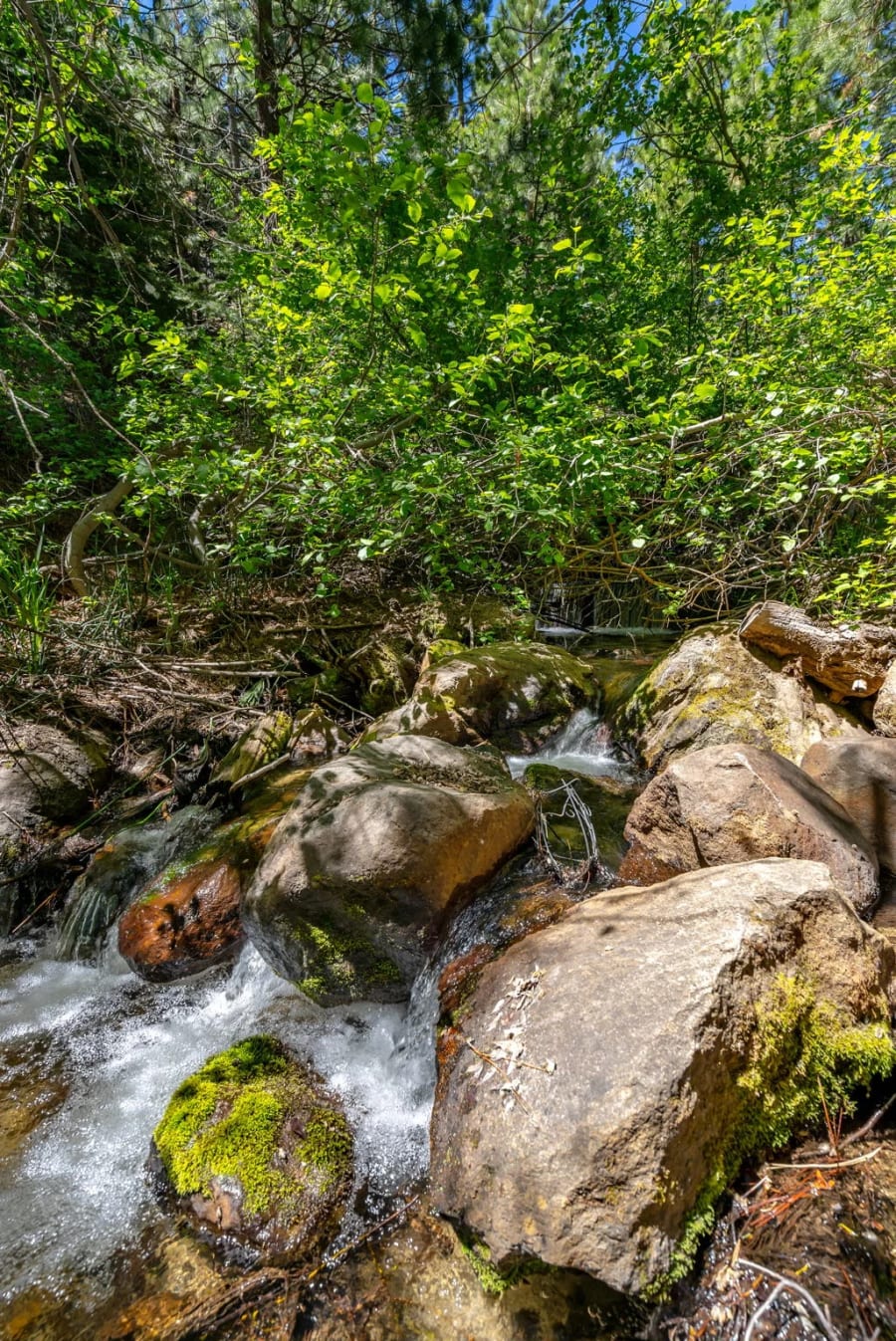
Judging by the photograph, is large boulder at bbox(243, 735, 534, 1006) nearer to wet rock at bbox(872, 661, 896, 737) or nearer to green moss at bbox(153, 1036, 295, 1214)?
green moss at bbox(153, 1036, 295, 1214)

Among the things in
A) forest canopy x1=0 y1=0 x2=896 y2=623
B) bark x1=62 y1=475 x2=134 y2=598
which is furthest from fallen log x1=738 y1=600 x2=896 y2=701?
bark x1=62 y1=475 x2=134 y2=598

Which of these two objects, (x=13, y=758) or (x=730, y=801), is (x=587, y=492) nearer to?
(x=730, y=801)

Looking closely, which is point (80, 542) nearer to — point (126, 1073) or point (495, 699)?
point (495, 699)

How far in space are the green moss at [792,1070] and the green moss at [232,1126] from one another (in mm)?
1507

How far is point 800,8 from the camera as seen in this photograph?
6902 mm

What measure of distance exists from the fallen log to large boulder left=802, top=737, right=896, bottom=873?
0.89 metres

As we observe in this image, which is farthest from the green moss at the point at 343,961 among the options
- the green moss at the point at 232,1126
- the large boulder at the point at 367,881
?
the green moss at the point at 232,1126

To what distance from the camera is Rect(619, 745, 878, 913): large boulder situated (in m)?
2.47

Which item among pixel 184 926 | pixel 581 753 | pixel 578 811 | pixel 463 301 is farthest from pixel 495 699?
pixel 463 301

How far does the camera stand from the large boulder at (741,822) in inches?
A: 97.4

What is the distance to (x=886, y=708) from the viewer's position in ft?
11.8

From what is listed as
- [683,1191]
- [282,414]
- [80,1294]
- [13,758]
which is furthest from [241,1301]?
[282,414]

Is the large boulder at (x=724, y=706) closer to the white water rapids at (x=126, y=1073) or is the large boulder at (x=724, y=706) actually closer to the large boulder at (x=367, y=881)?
the large boulder at (x=367, y=881)

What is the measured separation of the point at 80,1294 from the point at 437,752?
272 centimetres
